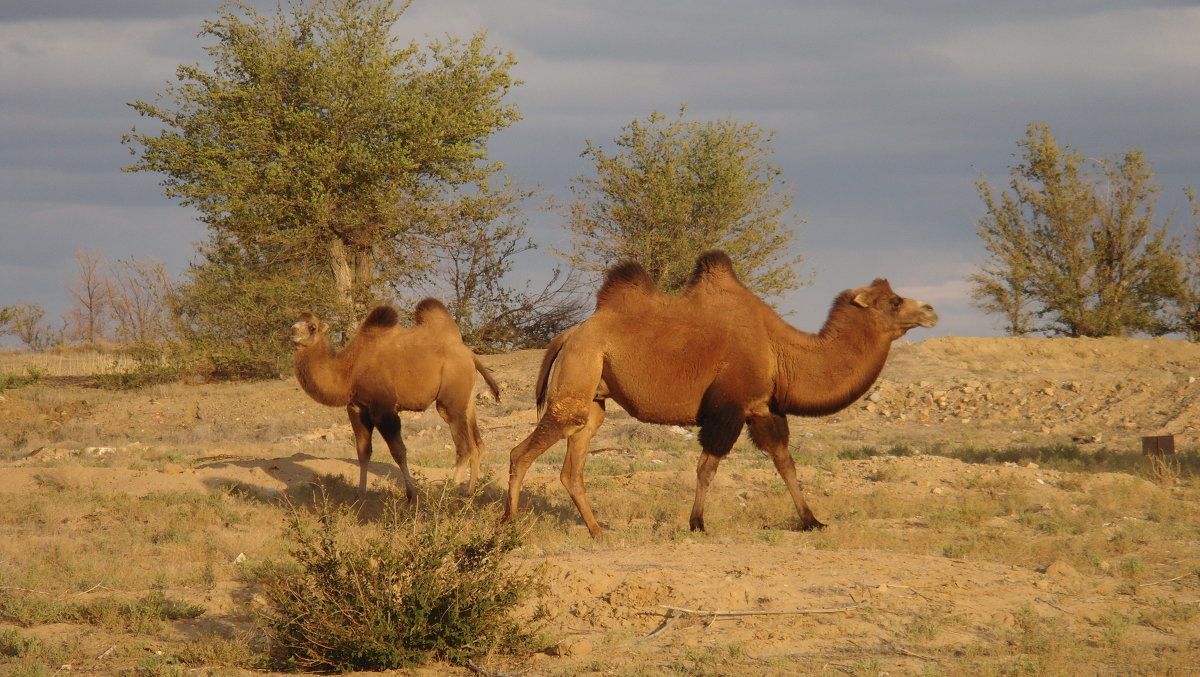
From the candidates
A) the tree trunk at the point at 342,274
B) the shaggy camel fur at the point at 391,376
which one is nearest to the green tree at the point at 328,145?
the tree trunk at the point at 342,274

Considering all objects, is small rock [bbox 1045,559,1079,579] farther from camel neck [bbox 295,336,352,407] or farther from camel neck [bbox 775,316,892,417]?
camel neck [bbox 295,336,352,407]

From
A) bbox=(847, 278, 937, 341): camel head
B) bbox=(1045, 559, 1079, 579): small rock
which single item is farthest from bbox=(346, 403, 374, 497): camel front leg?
bbox=(1045, 559, 1079, 579): small rock

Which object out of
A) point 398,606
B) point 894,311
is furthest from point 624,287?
point 398,606

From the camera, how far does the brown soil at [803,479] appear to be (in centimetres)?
699

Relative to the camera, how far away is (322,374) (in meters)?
13.7

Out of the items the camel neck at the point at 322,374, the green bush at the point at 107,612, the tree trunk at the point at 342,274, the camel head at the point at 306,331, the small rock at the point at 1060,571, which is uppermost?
the tree trunk at the point at 342,274

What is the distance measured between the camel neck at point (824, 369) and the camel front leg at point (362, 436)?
5433mm

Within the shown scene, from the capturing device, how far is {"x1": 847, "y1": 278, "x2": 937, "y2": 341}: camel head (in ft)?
37.0

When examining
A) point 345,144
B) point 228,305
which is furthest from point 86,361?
point 345,144

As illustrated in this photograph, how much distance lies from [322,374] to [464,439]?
2.02 m

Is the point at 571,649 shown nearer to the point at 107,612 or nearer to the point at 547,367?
the point at 107,612

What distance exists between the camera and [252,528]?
11.8 m

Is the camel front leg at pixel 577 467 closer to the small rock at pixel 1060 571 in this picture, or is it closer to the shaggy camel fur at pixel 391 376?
the shaggy camel fur at pixel 391 376

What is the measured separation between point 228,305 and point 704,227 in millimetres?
14957
